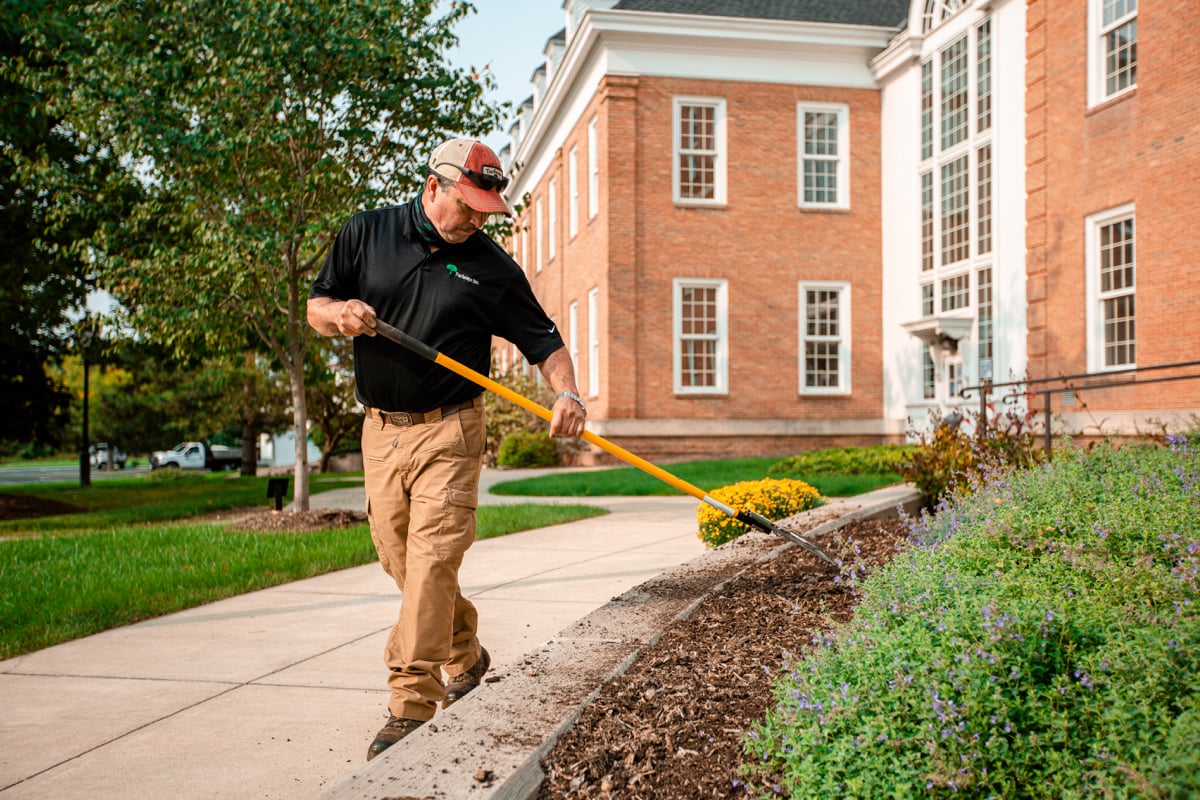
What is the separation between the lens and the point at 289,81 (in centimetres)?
1084

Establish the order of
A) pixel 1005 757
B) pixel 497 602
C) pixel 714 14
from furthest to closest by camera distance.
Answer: pixel 714 14
pixel 497 602
pixel 1005 757

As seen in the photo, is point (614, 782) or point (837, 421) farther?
point (837, 421)

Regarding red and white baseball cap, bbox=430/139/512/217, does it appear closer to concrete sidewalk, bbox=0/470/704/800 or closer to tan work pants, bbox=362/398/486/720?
tan work pants, bbox=362/398/486/720

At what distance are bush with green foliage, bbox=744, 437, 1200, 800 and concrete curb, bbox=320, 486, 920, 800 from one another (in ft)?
2.07

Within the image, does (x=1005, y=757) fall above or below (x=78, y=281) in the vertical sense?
below

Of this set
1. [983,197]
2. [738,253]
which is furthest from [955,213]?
[738,253]

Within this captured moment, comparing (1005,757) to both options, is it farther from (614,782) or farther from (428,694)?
(428,694)

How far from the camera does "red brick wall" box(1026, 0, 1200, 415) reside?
14125mm

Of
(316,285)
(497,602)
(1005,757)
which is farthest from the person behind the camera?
(497,602)

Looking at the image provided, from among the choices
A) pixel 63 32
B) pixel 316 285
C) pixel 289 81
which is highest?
pixel 63 32

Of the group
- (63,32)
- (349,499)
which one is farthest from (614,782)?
(349,499)

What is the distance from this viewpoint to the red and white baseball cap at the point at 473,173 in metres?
3.84

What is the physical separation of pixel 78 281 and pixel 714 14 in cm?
1442

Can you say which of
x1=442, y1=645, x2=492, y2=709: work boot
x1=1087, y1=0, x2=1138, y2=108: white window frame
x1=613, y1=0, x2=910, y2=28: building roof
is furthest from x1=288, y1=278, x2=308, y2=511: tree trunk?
x1=613, y1=0, x2=910, y2=28: building roof
